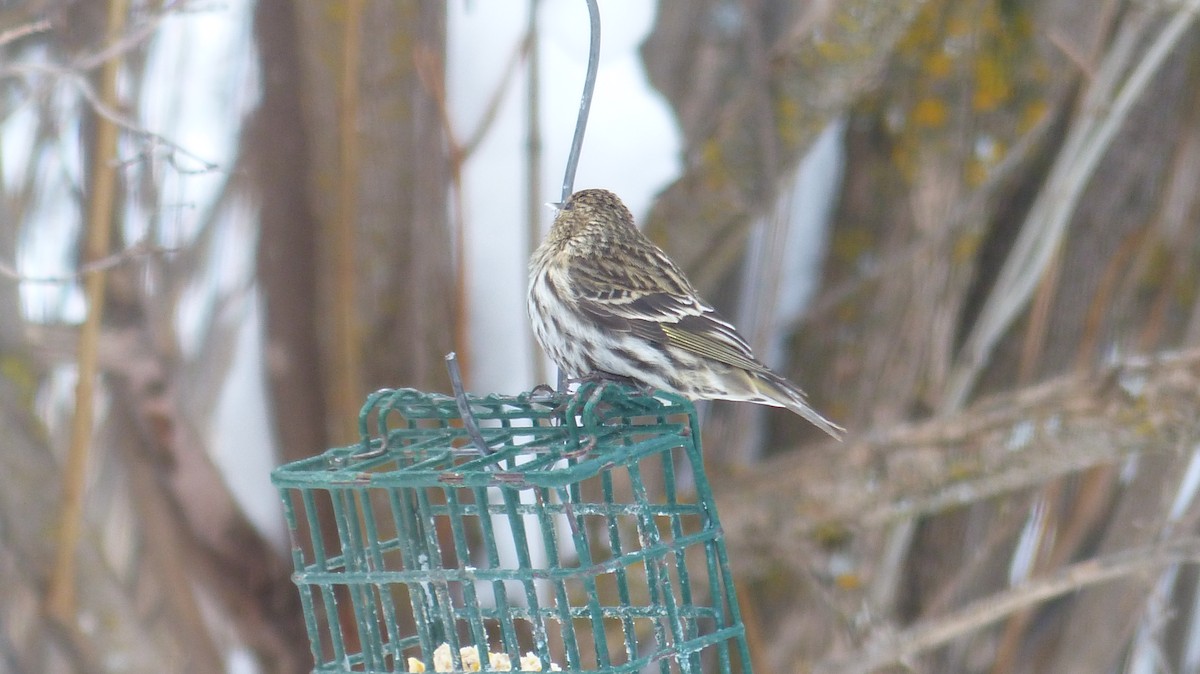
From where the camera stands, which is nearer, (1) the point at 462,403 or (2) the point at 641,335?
(1) the point at 462,403

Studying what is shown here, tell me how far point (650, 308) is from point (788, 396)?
1.79 ft

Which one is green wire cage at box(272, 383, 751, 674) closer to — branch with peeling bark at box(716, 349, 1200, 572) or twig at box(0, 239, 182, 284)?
twig at box(0, 239, 182, 284)

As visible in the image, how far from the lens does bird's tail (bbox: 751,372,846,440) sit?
13.4ft

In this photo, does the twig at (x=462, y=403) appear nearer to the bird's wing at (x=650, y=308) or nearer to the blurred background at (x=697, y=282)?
the bird's wing at (x=650, y=308)

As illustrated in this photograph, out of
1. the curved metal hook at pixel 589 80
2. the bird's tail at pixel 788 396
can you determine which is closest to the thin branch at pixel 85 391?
the curved metal hook at pixel 589 80

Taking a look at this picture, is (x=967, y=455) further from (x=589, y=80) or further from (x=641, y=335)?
(x=589, y=80)

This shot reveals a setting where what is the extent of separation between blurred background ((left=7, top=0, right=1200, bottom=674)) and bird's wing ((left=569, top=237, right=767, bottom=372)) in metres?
1.39

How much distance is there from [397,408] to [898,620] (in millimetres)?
5024

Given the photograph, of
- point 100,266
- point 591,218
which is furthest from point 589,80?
point 100,266

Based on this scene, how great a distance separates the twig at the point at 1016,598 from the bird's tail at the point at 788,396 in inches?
50.8

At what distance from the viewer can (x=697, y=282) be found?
255 inches

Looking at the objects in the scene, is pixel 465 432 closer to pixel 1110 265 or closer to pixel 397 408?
pixel 397 408

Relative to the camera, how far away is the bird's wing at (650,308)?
4.20 m

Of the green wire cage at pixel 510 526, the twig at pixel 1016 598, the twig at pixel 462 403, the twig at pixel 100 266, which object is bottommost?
the twig at pixel 1016 598
